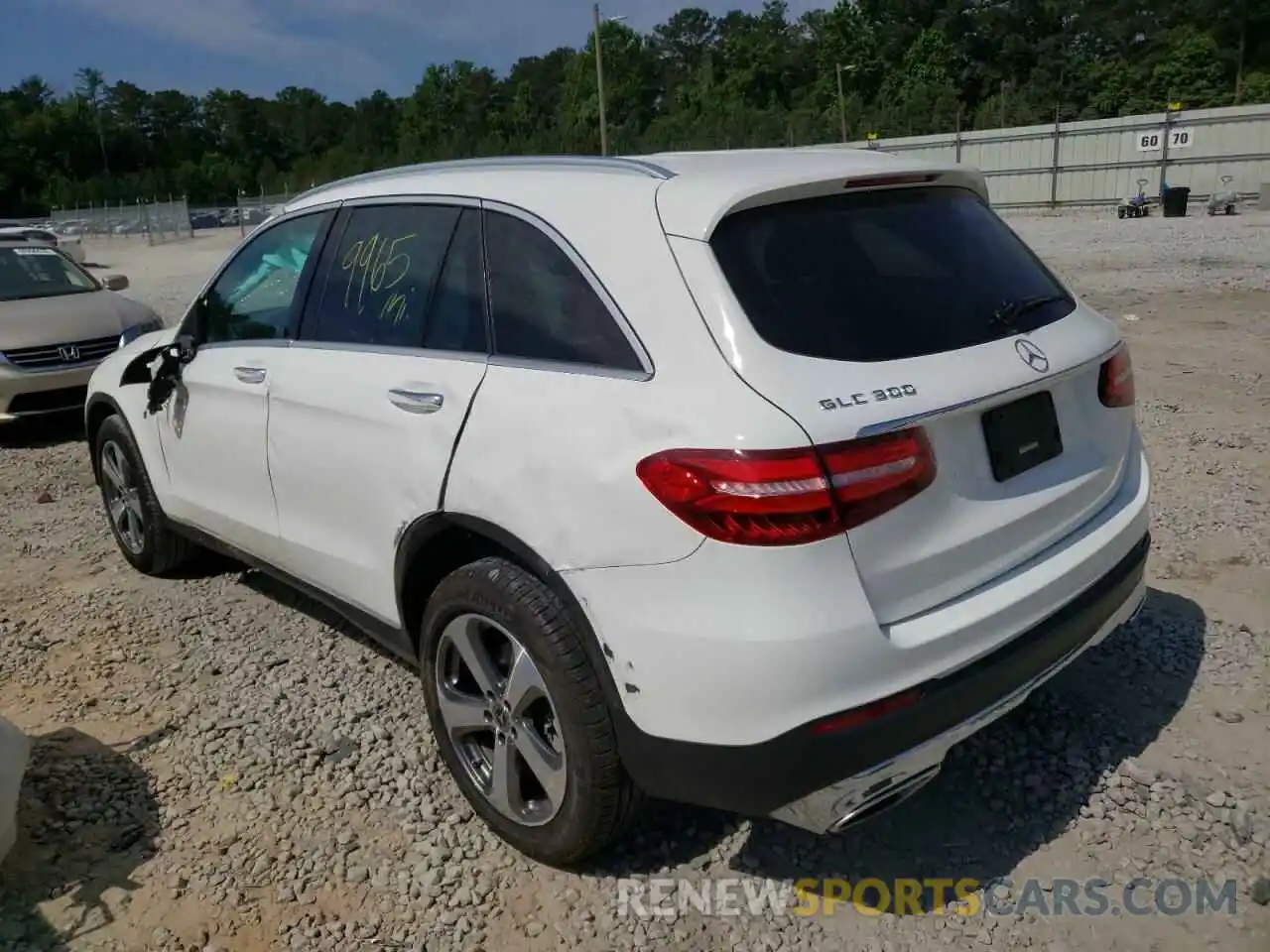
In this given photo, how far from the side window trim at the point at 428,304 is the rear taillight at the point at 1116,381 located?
5.58 feet

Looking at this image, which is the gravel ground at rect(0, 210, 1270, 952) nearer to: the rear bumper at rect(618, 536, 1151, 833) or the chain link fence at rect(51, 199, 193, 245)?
the rear bumper at rect(618, 536, 1151, 833)

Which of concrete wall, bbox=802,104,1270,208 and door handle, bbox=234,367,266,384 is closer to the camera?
door handle, bbox=234,367,266,384

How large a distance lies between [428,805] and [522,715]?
25.4 inches

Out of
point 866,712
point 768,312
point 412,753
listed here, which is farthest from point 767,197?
point 412,753

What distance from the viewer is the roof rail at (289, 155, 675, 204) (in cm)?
274

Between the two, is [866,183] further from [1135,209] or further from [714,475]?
[1135,209]

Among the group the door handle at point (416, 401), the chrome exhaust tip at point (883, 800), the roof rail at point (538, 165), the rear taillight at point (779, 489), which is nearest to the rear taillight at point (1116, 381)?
the rear taillight at point (779, 489)

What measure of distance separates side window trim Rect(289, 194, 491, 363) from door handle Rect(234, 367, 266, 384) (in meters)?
0.16

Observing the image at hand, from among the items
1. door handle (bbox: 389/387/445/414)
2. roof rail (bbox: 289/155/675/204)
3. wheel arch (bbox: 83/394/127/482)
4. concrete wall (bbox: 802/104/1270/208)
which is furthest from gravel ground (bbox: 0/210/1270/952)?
concrete wall (bbox: 802/104/1270/208)

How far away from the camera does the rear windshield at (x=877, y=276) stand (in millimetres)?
2398

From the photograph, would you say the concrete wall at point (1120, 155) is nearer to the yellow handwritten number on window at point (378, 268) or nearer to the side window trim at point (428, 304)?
the side window trim at point (428, 304)

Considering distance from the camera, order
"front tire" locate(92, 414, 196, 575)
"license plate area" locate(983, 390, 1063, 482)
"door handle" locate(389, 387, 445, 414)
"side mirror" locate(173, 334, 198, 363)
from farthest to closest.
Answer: "front tire" locate(92, 414, 196, 575)
"side mirror" locate(173, 334, 198, 363)
"door handle" locate(389, 387, 445, 414)
"license plate area" locate(983, 390, 1063, 482)

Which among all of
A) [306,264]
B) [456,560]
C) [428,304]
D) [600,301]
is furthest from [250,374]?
[600,301]

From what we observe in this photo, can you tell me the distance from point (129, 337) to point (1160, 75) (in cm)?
6685
